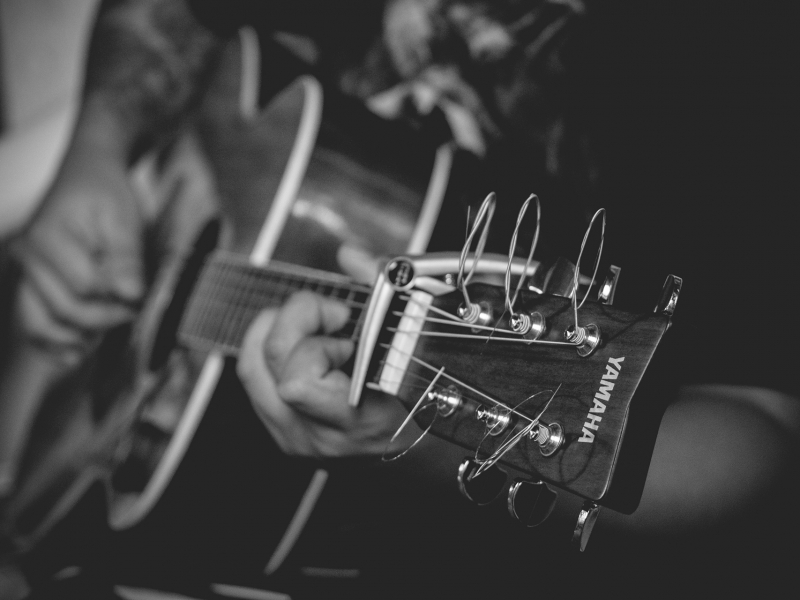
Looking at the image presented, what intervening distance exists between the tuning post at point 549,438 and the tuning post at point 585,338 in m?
0.06

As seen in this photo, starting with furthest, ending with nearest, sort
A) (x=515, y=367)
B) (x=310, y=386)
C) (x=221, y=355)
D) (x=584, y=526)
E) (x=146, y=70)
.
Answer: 1. (x=146, y=70)
2. (x=221, y=355)
3. (x=310, y=386)
4. (x=515, y=367)
5. (x=584, y=526)

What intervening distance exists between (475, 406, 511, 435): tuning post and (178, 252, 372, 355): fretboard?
0.80 feet

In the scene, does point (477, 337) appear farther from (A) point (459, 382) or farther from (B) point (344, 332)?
(B) point (344, 332)

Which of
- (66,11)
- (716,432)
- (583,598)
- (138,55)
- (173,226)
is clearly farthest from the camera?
(66,11)

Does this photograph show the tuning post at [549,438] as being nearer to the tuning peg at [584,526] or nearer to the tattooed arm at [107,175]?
the tuning peg at [584,526]

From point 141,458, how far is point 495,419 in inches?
28.6

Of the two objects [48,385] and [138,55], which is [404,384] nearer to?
[48,385]

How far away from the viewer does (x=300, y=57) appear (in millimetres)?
1146

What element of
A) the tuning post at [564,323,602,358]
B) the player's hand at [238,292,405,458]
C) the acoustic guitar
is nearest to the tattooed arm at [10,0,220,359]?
the acoustic guitar

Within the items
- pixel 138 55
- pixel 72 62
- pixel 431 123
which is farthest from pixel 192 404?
pixel 72 62

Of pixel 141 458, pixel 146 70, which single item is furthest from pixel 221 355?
pixel 146 70

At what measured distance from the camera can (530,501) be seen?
0.42 m

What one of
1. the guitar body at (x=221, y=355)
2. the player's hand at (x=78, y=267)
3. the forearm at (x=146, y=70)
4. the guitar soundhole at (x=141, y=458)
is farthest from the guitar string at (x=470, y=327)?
the forearm at (x=146, y=70)

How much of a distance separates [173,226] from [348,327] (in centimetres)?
62
